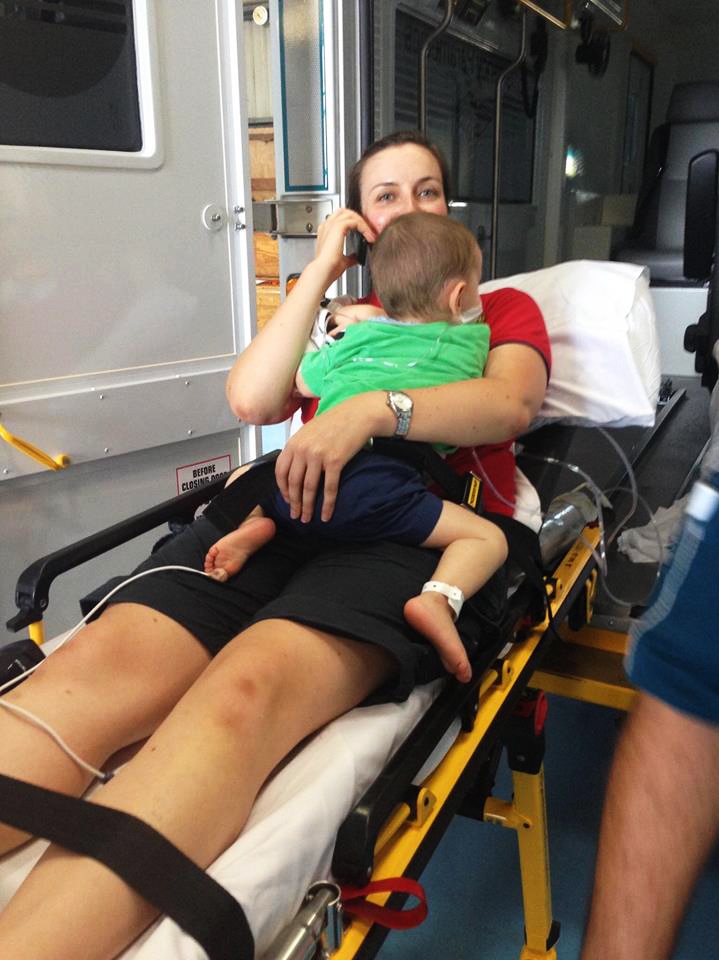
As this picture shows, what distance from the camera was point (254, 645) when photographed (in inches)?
43.2

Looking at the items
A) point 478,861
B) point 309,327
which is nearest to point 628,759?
point 309,327

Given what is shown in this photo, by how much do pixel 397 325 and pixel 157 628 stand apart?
66 cm

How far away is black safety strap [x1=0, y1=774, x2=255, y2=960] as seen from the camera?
0.79 m

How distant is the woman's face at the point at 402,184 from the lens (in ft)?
5.71

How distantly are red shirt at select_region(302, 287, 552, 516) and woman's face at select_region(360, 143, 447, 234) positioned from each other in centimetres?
19

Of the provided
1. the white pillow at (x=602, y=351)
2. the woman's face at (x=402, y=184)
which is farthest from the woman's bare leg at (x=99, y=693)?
the white pillow at (x=602, y=351)

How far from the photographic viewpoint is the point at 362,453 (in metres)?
1.40

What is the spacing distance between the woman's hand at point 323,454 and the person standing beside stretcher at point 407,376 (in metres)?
0.03

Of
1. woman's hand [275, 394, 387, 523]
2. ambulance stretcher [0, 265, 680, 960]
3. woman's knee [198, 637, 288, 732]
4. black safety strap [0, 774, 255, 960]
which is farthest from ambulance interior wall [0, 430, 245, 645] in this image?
black safety strap [0, 774, 255, 960]

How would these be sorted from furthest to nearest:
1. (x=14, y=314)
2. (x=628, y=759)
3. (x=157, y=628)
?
(x=14, y=314)
(x=157, y=628)
(x=628, y=759)

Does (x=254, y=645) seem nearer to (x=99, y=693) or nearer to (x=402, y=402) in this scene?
(x=99, y=693)

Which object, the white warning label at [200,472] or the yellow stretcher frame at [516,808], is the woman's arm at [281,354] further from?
the white warning label at [200,472]

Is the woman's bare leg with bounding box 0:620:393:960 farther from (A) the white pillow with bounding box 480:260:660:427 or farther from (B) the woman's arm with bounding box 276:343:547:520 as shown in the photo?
(A) the white pillow with bounding box 480:260:660:427

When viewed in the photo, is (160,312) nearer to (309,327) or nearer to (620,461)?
(309,327)
